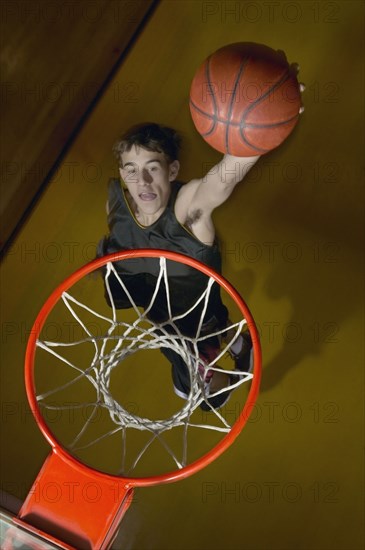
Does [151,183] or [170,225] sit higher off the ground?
[151,183]

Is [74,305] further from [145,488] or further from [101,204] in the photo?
[145,488]

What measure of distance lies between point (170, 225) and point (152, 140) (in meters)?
0.48

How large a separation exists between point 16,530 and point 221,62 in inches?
76.7

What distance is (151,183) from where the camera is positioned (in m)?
3.15

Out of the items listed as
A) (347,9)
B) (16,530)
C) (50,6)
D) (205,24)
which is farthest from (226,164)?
(16,530)

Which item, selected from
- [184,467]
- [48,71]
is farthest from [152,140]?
[184,467]

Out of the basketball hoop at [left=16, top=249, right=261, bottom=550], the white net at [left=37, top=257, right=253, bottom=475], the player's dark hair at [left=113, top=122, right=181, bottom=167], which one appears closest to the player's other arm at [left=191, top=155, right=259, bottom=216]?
the player's dark hair at [left=113, top=122, right=181, bottom=167]

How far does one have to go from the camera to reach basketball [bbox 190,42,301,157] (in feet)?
7.58

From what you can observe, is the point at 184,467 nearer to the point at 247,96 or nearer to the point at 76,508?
the point at 76,508

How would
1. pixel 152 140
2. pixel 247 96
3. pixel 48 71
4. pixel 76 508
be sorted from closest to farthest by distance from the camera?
pixel 76 508 → pixel 247 96 → pixel 152 140 → pixel 48 71

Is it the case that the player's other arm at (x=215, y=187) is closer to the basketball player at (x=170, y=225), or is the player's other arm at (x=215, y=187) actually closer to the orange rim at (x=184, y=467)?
the basketball player at (x=170, y=225)

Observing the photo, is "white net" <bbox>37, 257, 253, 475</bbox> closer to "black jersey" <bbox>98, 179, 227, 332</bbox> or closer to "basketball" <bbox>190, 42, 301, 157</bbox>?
"black jersey" <bbox>98, 179, 227, 332</bbox>

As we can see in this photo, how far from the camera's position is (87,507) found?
2.21 meters

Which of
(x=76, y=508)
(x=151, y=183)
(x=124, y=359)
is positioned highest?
(x=151, y=183)
